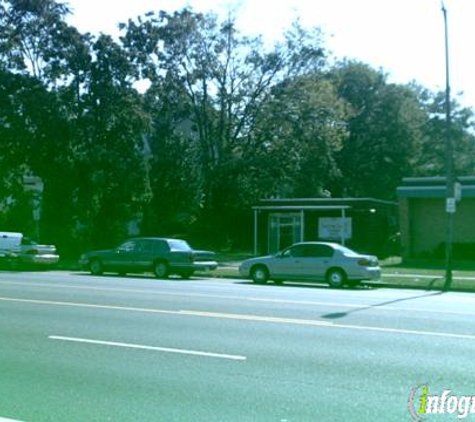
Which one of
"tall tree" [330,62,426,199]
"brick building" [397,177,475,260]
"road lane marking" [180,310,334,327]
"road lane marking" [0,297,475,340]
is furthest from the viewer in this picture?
"tall tree" [330,62,426,199]

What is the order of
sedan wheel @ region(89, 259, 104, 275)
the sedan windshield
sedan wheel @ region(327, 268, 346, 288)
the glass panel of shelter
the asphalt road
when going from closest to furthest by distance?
1. the asphalt road
2. sedan wheel @ region(327, 268, 346, 288)
3. the sedan windshield
4. sedan wheel @ region(89, 259, 104, 275)
5. the glass panel of shelter

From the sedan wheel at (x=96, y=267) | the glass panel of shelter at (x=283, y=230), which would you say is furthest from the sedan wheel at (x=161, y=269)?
the glass panel of shelter at (x=283, y=230)

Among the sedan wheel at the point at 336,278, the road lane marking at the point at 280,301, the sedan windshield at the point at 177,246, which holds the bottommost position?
the road lane marking at the point at 280,301

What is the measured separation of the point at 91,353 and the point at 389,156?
52.9 m

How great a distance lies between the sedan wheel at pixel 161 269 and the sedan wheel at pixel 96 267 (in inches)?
93.8

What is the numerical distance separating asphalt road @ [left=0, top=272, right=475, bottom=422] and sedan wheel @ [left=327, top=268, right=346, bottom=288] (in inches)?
259

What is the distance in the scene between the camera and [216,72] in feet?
146

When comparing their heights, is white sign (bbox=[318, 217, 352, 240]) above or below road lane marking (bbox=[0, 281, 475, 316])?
above

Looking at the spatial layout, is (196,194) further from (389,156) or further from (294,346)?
(294,346)

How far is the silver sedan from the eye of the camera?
23.0 metres

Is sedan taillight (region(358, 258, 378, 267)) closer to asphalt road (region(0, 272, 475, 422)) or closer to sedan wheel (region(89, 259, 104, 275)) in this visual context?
asphalt road (region(0, 272, 475, 422))

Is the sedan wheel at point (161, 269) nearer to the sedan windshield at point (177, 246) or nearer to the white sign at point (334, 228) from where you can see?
the sedan windshield at point (177, 246)

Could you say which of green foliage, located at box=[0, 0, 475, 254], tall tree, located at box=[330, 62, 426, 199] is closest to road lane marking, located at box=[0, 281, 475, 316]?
green foliage, located at box=[0, 0, 475, 254]

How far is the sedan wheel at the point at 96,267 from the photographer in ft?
92.5
